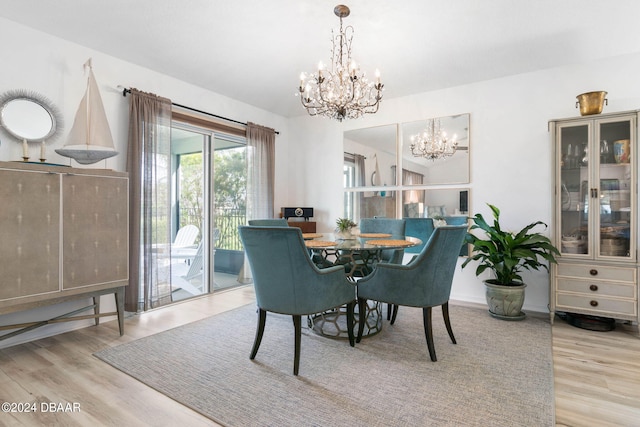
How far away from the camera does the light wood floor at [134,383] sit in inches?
64.4

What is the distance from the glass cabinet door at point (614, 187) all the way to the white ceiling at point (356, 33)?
0.80 metres

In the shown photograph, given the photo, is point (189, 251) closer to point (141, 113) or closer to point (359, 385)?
point (141, 113)

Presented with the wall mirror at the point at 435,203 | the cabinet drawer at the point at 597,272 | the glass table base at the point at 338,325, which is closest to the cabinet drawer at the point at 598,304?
the cabinet drawer at the point at 597,272

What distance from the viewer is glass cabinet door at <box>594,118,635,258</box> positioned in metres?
2.80

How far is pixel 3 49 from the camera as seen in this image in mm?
2537

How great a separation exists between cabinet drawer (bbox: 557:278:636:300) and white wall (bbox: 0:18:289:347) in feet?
13.9

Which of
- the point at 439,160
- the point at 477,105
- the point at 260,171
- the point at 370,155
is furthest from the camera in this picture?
the point at 260,171

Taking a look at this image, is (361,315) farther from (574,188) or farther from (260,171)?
(260,171)

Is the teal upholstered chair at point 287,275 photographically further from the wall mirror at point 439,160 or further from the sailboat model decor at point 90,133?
the wall mirror at point 439,160

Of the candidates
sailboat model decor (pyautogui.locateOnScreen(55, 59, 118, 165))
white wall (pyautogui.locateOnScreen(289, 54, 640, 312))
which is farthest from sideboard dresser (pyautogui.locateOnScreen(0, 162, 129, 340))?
white wall (pyautogui.locateOnScreen(289, 54, 640, 312))

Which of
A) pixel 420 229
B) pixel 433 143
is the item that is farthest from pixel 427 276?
pixel 433 143

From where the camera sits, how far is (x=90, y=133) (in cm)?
273

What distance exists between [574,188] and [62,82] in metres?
4.65

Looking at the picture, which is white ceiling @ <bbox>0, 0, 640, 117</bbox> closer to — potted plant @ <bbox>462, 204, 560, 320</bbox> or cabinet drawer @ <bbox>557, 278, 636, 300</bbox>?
potted plant @ <bbox>462, 204, 560, 320</bbox>
